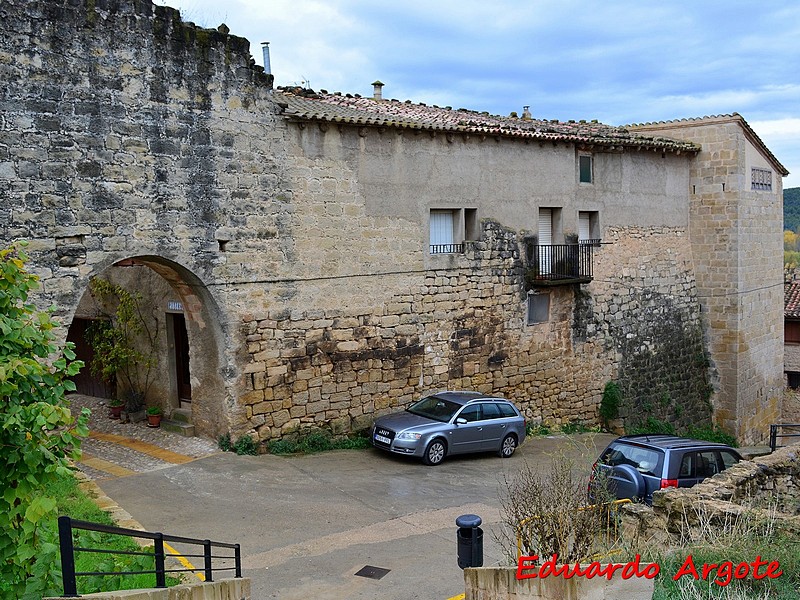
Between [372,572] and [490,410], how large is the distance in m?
6.52

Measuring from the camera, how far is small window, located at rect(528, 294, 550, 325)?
18.5 m

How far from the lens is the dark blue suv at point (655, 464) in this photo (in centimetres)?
1084

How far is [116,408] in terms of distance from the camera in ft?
51.8


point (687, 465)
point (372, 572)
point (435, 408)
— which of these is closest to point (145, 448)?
point (435, 408)

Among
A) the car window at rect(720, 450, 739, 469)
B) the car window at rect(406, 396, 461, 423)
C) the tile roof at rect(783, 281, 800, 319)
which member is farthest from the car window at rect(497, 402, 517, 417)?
the tile roof at rect(783, 281, 800, 319)

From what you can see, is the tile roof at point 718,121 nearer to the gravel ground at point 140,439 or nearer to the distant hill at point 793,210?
the gravel ground at point 140,439

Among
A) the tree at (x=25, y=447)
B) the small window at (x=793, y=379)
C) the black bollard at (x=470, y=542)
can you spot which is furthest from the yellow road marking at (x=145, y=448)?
the small window at (x=793, y=379)

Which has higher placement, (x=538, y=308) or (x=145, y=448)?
(x=538, y=308)

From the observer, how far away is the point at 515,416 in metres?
15.4

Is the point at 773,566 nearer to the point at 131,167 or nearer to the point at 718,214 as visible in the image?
the point at 131,167

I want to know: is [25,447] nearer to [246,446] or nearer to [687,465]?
[246,446]

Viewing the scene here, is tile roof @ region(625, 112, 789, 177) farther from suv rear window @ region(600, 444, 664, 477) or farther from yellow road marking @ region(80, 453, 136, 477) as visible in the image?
yellow road marking @ region(80, 453, 136, 477)

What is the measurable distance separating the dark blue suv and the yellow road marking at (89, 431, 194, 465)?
672 centimetres

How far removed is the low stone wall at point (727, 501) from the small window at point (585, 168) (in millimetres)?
10084
